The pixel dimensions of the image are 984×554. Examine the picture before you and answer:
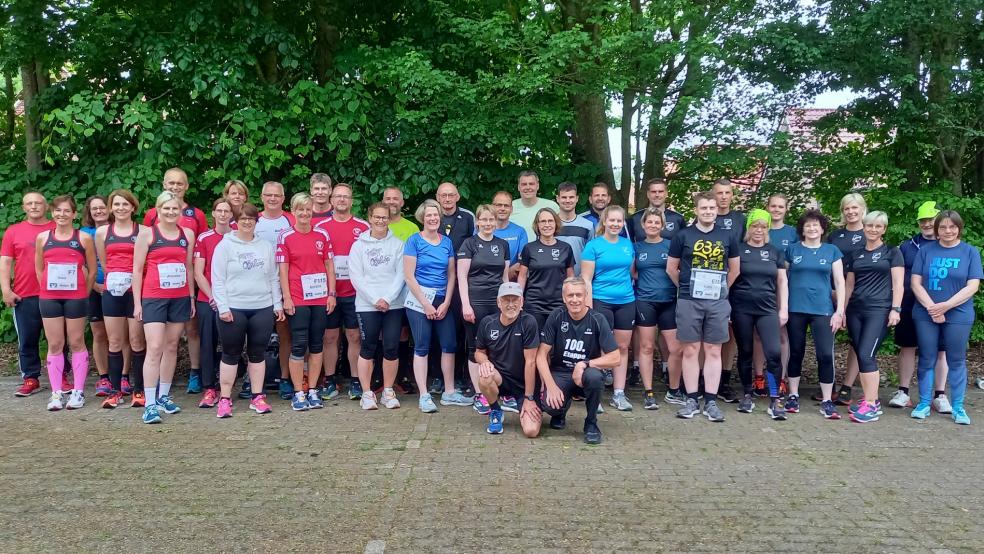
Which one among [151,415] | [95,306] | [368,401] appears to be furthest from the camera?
[95,306]

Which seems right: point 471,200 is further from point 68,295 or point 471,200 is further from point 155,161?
point 68,295

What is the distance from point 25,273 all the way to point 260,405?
2564mm

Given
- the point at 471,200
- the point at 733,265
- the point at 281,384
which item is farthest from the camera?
the point at 471,200

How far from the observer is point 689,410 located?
5.97 m

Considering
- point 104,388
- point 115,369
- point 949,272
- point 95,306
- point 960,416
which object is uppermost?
point 949,272

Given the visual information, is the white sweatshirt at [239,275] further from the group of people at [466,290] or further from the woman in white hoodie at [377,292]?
the woman in white hoodie at [377,292]

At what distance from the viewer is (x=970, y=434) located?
18.4 ft

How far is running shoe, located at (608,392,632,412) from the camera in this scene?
6.19 m

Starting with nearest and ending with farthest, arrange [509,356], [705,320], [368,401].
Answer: [509,356] → [705,320] → [368,401]

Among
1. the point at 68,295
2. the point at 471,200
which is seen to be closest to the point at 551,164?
the point at 471,200

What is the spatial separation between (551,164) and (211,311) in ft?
13.1

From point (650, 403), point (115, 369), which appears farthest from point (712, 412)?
point (115, 369)

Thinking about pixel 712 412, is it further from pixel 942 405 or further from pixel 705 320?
pixel 942 405

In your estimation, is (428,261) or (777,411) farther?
(428,261)
